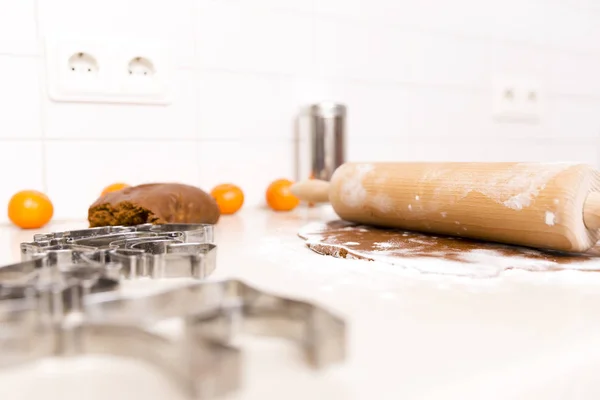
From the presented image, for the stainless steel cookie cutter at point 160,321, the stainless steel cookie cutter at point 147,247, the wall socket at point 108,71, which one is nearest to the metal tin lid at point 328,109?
the wall socket at point 108,71

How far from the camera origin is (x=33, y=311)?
0.34 m

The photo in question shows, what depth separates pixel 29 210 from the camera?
0.87 m

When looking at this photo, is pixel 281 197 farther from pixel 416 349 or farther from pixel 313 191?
pixel 416 349

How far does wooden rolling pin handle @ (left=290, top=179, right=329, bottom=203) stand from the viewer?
0.94m

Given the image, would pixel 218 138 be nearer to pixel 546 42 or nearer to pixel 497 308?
pixel 497 308

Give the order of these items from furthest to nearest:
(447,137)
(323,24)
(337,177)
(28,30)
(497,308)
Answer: (447,137)
(323,24)
(28,30)
(337,177)
(497,308)

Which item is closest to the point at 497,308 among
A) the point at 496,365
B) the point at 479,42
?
the point at 496,365

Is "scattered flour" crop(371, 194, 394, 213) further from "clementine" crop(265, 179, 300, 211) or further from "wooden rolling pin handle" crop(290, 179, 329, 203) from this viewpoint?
"clementine" crop(265, 179, 300, 211)

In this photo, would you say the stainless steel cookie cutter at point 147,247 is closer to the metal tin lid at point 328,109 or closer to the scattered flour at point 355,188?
the scattered flour at point 355,188

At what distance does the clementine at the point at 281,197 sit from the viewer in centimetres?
113

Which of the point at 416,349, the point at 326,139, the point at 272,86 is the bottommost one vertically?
the point at 416,349

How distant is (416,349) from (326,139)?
2.90 ft

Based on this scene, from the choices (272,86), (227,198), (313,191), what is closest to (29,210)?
(227,198)

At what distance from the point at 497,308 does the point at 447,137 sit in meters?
1.17
